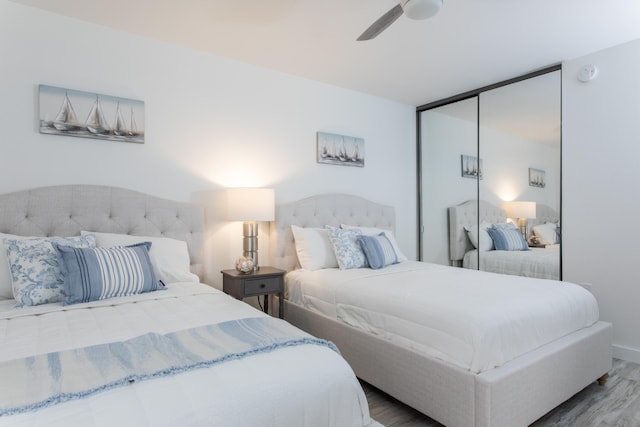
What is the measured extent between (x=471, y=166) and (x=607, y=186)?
4.04 ft

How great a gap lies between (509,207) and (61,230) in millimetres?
3709

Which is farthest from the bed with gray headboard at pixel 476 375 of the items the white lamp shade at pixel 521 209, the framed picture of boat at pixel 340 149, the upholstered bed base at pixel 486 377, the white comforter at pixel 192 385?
the framed picture of boat at pixel 340 149

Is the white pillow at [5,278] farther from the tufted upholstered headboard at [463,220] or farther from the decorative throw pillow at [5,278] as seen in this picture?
the tufted upholstered headboard at [463,220]

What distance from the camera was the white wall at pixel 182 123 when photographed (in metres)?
2.36

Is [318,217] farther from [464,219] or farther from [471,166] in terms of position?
[471,166]

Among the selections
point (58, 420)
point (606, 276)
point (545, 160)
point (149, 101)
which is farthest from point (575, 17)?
point (58, 420)

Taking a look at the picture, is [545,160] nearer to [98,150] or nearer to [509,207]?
[509,207]

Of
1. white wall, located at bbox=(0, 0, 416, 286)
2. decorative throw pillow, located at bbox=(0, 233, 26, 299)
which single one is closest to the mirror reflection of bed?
white wall, located at bbox=(0, 0, 416, 286)

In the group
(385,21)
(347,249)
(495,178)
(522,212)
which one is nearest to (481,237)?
(522,212)

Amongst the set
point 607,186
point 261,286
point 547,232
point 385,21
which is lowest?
point 261,286

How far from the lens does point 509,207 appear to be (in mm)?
3605

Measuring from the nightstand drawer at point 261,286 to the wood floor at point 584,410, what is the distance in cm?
96

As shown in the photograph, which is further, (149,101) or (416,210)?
(416,210)

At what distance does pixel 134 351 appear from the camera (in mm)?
A: 1263
